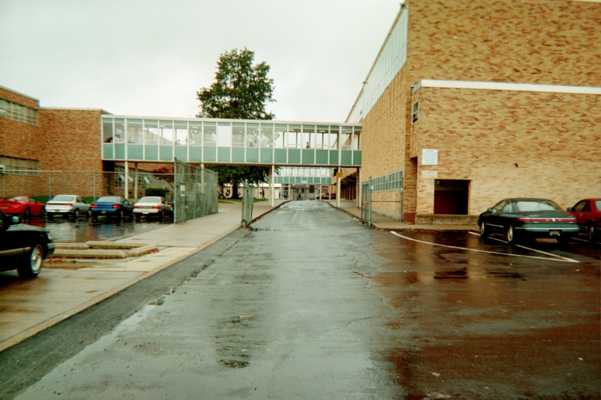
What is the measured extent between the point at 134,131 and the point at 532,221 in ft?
115

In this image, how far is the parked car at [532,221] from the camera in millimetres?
12672

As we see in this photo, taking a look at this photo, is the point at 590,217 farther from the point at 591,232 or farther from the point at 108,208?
the point at 108,208

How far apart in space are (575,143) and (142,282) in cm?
2217

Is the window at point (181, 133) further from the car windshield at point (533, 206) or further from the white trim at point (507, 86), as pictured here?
the car windshield at point (533, 206)

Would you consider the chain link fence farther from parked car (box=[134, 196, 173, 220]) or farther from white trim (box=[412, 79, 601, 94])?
white trim (box=[412, 79, 601, 94])

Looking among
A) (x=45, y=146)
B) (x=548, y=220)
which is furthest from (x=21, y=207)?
(x=548, y=220)

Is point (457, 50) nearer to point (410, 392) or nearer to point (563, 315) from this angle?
point (563, 315)

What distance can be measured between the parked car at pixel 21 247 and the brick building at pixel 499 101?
17.1 m

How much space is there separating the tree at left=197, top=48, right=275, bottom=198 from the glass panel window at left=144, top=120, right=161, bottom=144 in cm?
1510

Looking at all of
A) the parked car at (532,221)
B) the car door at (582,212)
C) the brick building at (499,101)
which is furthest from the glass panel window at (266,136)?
the car door at (582,212)

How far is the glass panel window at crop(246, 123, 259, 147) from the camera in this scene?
3959 centimetres

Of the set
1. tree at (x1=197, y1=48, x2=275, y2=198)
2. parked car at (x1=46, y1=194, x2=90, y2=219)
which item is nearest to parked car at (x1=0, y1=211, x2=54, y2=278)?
parked car at (x1=46, y1=194, x2=90, y2=219)

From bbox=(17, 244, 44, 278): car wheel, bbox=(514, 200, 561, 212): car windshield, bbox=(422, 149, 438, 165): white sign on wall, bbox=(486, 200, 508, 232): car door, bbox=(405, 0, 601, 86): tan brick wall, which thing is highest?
bbox=(405, 0, 601, 86): tan brick wall

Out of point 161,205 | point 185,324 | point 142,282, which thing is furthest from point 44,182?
point 185,324
